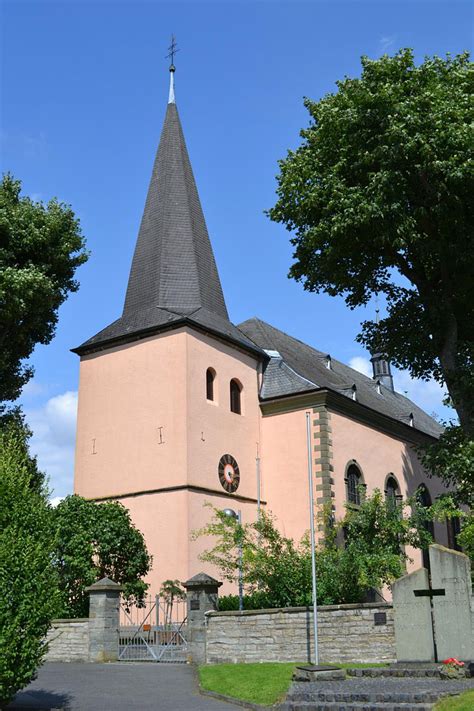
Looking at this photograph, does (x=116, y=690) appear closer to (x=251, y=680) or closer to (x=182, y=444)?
(x=251, y=680)

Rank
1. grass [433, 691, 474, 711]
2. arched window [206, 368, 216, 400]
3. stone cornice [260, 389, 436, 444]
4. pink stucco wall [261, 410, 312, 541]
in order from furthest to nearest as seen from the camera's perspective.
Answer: stone cornice [260, 389, 436, 444] → pink stucco wall [261, 410, 312, 541] → arched window [206, 368, 216, 400] → grass [433, 691, 474, 711]

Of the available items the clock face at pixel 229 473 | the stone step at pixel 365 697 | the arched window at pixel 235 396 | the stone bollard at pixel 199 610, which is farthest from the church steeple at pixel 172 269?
the stone step at pixel 365 697

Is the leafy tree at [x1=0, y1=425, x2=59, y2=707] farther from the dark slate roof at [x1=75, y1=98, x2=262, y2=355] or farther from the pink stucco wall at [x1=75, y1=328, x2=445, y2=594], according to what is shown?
the dark slate roof at [x1=75, y1=98, x2=262, y2=355]

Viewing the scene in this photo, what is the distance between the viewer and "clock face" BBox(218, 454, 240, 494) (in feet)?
86.5

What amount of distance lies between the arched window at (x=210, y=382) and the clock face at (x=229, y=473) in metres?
2.23

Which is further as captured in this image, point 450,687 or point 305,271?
point 305,271

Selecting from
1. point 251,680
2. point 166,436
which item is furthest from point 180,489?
point 251,680

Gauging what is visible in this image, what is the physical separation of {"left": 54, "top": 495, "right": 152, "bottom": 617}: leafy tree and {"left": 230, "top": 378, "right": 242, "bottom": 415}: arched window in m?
7.08

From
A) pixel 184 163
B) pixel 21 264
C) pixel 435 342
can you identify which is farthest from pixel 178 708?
pixel 184 163

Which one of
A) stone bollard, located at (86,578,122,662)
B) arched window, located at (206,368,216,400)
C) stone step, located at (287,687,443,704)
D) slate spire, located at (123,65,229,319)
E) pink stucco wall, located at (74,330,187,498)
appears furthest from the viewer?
slate spire, located at (123,65,229,319)

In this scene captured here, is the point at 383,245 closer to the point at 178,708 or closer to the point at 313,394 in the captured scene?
the point at 313,394

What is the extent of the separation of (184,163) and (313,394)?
1197 cm

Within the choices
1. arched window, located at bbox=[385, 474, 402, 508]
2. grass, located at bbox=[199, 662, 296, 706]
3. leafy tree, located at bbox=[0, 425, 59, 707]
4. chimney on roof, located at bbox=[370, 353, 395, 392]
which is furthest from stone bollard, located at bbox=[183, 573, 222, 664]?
chimney on roof, located at bbox=[370, 353, 395, 392]

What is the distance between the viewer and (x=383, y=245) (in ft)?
69.3
